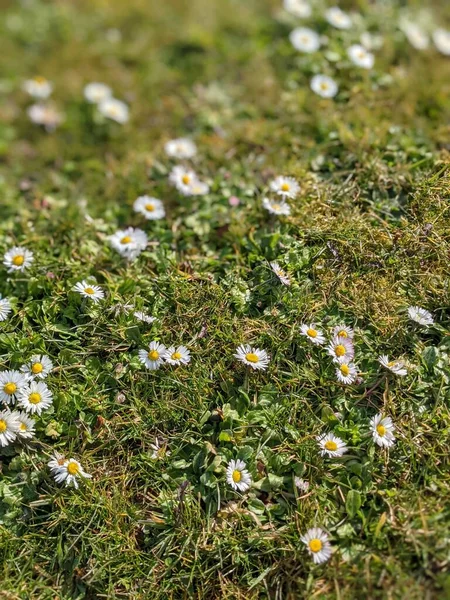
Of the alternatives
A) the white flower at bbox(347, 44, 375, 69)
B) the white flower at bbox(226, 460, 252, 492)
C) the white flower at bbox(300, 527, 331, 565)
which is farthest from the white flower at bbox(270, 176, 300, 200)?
the white flower at bbox(300, 527, 331, 565)

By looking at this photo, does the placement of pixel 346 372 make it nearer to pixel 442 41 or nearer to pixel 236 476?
pixel 236 476

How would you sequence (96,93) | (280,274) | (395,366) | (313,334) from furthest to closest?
1. (96,93)
2. (280,274)
3. (313,334)
4. (395,366)

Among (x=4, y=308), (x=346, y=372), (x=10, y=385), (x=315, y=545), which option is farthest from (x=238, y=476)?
(x=4, y=308)

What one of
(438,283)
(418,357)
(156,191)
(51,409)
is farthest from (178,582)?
(156,191)

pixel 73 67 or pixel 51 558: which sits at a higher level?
pixel 73 67

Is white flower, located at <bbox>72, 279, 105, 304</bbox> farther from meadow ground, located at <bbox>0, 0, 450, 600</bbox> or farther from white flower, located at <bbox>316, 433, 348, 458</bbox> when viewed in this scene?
white flower, located at <bbox>316, 433, 348, 458</bbox>

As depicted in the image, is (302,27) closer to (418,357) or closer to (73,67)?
(73,67)

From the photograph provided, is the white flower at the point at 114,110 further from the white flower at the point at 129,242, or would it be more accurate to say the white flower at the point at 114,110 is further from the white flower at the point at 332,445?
the white flower at the point at 332,445
